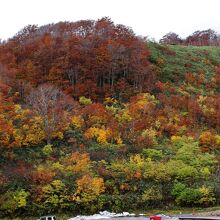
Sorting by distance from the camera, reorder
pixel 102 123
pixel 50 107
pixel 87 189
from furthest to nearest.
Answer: pixel 102 123, pixel 50 107, pixel 87 189

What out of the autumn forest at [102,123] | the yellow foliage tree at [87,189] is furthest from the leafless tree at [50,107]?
the yellow foliage tree at [87,189]

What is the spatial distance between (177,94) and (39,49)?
18556 mm

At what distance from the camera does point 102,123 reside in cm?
4247

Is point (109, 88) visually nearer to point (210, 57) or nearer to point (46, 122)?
point (46, 122)

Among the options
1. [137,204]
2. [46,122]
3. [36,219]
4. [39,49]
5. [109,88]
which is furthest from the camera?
[39,49]

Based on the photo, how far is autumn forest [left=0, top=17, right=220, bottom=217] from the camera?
32375 millimetres

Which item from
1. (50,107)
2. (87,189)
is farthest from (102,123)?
(87,189)

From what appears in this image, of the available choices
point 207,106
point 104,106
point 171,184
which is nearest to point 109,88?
point 104,106

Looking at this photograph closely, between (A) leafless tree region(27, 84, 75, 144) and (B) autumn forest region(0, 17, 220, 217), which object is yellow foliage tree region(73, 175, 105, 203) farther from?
(A) leafless tree region(27, 84, 75, 144)

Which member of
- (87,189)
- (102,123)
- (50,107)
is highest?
(50,107)

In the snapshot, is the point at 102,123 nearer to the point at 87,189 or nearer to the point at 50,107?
the point at 50,107

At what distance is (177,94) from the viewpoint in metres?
53.6

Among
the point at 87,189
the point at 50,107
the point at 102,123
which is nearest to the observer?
the point at 87,189

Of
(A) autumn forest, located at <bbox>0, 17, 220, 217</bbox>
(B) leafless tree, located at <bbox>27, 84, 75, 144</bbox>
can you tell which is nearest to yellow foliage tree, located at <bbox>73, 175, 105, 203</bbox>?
(A) autumn forest, located at <bbox>0, 17, 220, 217</bbox>
